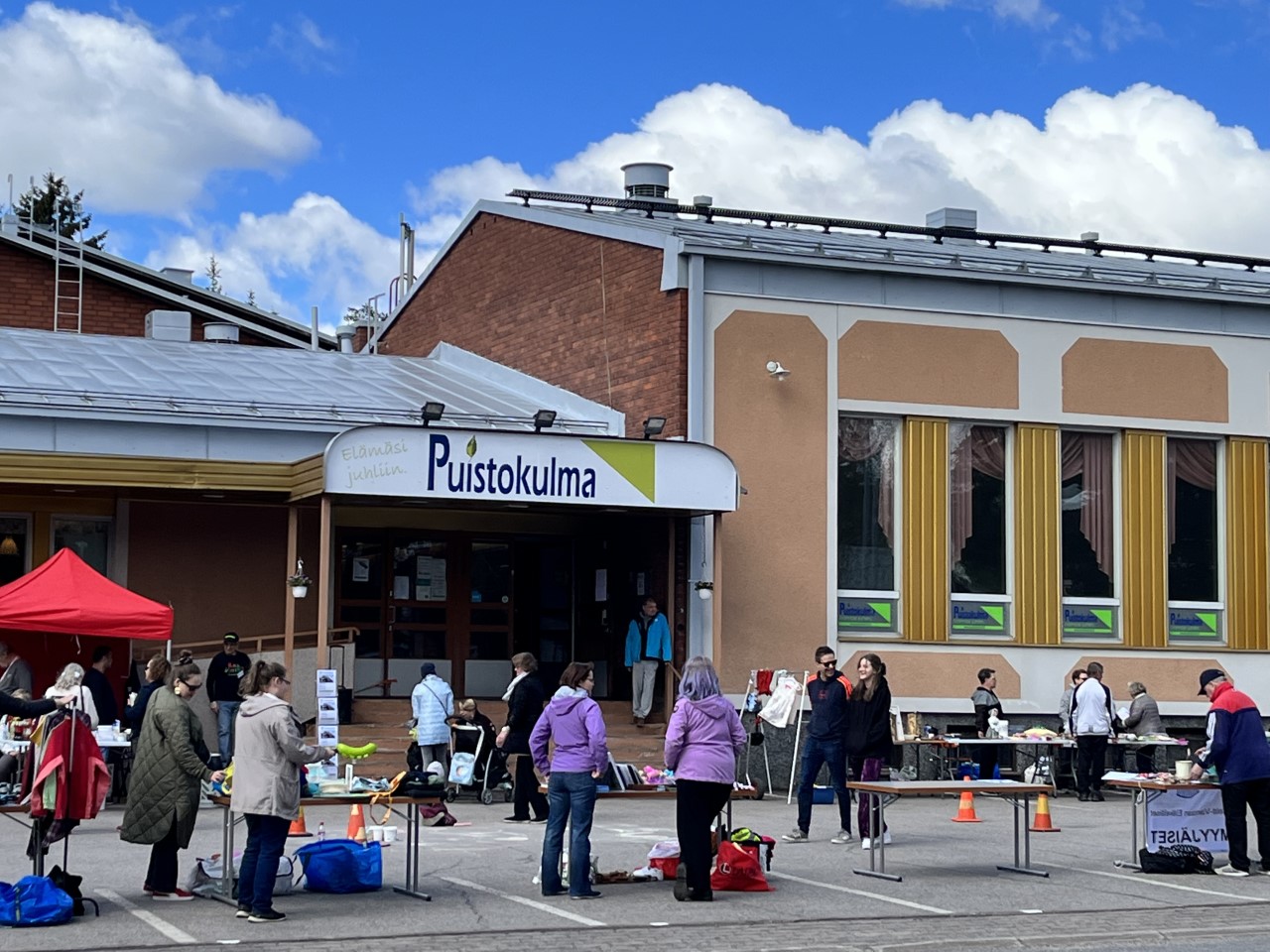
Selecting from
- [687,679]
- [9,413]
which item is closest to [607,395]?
[9,413]

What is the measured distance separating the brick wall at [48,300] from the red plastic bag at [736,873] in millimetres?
24981

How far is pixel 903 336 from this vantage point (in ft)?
79.2

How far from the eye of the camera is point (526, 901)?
12633mm

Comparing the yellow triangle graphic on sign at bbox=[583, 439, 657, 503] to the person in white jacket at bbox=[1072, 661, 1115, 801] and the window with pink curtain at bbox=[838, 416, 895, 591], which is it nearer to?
the window with pink curtain at bbox=[838, 416, 895, 591]

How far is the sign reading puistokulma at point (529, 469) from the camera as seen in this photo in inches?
819

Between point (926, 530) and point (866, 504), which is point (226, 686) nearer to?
point (866, 504)

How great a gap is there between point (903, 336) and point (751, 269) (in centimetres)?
226

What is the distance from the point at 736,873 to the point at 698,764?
3.92ft

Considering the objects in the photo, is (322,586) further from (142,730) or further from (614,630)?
(142,730)

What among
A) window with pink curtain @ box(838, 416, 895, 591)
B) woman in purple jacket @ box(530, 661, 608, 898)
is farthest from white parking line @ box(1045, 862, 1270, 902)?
window with pink curtain @ box(838, 416, 895, 591)

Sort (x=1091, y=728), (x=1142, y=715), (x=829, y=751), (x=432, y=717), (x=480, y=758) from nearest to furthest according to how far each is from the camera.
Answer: (x=829, y=751) < (x=432, y=717) < (x=480, y=758) < (x=1091, y=728) < (x=1142, y=715)

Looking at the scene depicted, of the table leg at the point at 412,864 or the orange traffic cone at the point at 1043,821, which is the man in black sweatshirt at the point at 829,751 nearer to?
the orange traffic cone at the point at 1043,821

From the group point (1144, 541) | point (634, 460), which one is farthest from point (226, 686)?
point (1144, 541)

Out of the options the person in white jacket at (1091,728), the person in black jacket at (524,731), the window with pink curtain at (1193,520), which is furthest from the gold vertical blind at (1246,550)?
the person in black jacket at (524,731)
